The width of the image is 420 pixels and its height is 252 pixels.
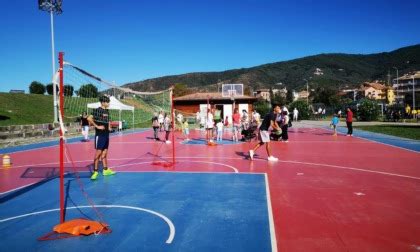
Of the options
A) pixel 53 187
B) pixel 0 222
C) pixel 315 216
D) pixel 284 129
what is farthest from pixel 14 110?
pixel 315 216

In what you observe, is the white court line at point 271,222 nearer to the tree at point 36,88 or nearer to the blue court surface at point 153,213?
the blue court surface at point 153,213

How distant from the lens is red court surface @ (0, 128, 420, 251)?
556 centimetres

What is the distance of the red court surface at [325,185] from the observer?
5.56 metres

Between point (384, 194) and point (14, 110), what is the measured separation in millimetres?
42062

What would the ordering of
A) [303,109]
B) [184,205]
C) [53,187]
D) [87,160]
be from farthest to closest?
[303,109] < [87,160] < [53,187] < [184,205]

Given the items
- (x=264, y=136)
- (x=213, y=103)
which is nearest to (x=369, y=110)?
(x=213, y=103)

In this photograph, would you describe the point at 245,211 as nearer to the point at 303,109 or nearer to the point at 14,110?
the point at 14,110

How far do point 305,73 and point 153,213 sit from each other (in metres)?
179

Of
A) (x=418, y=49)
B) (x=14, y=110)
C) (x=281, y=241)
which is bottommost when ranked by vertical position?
(x=281, y=241)

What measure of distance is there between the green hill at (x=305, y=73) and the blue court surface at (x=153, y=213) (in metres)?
136

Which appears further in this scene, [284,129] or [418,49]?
[418,49]

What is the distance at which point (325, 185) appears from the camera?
905 cm

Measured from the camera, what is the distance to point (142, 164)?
1316 cm

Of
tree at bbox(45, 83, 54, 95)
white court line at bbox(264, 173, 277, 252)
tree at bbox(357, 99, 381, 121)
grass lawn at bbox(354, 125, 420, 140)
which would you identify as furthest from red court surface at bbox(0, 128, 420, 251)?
tree at bbox(45, 83, 54, 95)
